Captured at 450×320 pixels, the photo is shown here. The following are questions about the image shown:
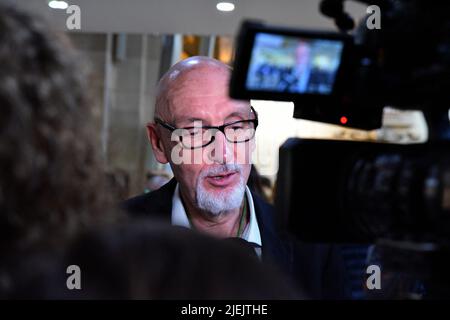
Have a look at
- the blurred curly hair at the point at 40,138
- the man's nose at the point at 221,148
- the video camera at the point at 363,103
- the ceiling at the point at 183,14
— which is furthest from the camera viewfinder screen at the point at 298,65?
the ceiling at the point at 183,14

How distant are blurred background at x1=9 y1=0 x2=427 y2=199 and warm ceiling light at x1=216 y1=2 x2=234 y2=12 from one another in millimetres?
14

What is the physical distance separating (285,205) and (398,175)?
0.18 meters

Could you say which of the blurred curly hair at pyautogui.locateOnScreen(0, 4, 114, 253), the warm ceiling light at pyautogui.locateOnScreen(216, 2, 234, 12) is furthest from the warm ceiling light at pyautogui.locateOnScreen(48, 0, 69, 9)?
the blurred curly hair at pyautogui.locateOnScreen(0, 4, 114, 253)

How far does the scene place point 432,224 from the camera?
3.25 ft

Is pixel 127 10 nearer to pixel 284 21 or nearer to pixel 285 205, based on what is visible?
pixel 284 21

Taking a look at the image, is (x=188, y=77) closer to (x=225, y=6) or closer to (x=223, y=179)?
(x=223, y=179)

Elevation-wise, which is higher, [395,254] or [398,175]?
[398,175]

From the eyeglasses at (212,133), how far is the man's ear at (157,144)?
0.43 ft

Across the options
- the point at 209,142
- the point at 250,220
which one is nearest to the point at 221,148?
the point at 209,142

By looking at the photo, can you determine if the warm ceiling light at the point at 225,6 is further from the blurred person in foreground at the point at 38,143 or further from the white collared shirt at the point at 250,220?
the blurred person in foreground at the point at 38,143

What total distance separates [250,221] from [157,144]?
34 centimetres

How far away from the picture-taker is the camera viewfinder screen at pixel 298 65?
1.02 meters
